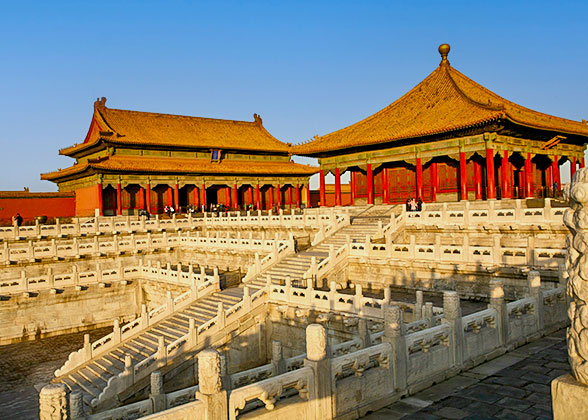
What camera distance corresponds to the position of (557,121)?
27375 mm

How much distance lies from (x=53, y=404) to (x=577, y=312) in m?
5.19

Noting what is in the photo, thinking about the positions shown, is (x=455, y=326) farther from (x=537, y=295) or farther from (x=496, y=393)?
(x=537, y=295)

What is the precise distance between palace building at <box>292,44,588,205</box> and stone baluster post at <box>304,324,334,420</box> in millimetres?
18130

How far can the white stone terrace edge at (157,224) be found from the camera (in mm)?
26141

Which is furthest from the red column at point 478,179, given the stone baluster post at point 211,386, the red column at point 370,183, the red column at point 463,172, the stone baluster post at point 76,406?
the stone baluster post at point 76,406

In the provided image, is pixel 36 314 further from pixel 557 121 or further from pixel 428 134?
pixel 557 121

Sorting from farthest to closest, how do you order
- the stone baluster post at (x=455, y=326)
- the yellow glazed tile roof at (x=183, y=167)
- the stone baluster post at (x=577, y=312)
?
1. the yellow glazed tile roof at (x=183, y=167)
2. the stone baluster post at (x=455, y=326)
3. the stone baluster post at (x=577, y=312)

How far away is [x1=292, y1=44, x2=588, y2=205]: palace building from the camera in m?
24.0

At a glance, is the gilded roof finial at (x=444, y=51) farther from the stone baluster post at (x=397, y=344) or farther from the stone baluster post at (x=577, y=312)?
the stone baluster post at (x=577, y=312)

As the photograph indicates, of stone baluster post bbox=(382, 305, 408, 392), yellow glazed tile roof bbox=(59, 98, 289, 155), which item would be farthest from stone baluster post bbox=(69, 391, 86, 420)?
yellow glazed tile roof bbox=(59, 98, 289, 155)

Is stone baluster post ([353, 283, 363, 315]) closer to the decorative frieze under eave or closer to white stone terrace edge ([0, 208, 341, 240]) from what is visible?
white stone terrace edge ([0, 208, 341, 240])

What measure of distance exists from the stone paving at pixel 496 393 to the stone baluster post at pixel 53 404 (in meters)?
4.18

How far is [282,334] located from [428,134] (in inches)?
550

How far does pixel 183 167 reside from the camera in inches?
1592
